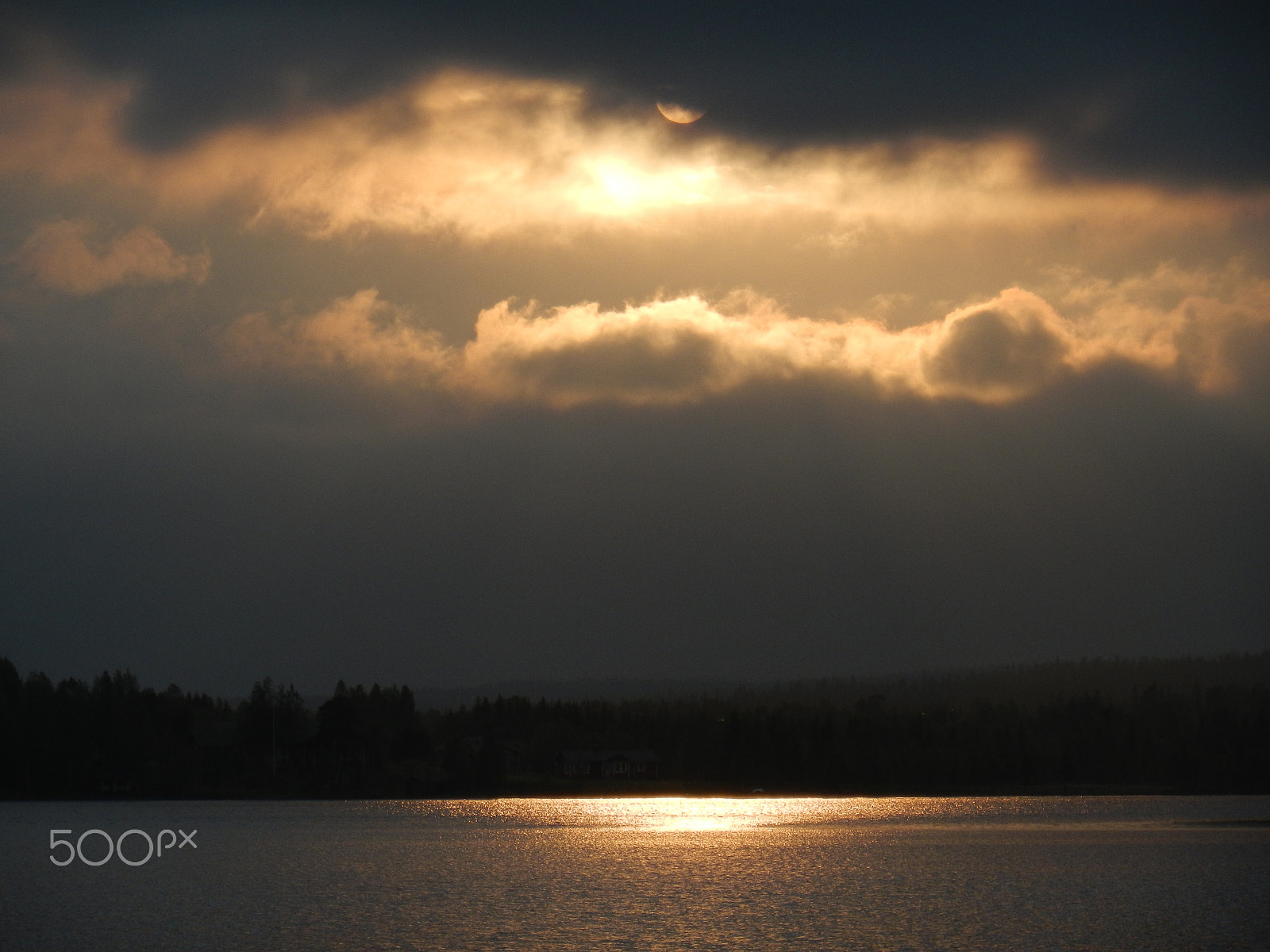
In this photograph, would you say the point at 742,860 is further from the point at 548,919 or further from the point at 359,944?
the point at 359,944

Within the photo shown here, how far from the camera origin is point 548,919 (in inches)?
2835

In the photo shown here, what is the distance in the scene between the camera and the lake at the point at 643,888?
66438 millimetres

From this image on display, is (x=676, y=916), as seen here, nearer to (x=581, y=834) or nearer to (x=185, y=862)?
(x=185, y=862)

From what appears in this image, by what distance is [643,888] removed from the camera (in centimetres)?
8888

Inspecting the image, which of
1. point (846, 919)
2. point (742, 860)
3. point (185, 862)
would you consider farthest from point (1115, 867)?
point (185, 862)

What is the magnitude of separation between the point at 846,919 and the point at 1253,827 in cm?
9356

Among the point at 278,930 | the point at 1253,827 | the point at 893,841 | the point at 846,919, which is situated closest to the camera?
the point at 278,930

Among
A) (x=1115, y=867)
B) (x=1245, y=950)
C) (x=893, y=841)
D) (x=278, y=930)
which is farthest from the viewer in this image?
(x=893, y=841)

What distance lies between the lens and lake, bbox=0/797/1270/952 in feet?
218

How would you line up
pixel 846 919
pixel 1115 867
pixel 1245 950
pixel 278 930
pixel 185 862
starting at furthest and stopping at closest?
pixel 185 862, pixel 1115 867, pixel 846 919, pixel 278 930, pixel 1245 950

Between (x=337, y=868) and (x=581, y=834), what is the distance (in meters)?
50.2

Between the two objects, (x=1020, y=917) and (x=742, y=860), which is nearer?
(x=1020, y=917)

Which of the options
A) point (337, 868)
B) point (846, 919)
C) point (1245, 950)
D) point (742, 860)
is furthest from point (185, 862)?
point (1245, 950)

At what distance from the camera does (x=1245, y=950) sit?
61.0 metres
